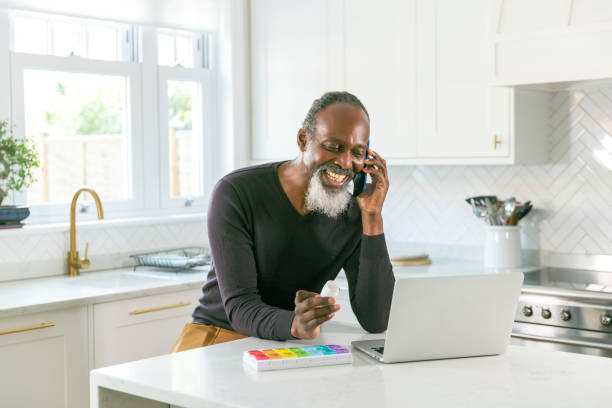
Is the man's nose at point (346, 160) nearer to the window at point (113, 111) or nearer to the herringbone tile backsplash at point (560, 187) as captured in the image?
the herringbone tile backsplash at point (560, 187)

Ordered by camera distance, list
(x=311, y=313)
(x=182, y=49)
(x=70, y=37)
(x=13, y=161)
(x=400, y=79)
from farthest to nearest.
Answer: (x=182, y=49) < (x=70, y=37) < (x=400, y=79) < (x=13, y=161) < (x=311, y=313)

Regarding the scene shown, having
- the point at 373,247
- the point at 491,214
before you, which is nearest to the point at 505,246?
the point at 491,214

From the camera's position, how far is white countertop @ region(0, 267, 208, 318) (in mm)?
2973

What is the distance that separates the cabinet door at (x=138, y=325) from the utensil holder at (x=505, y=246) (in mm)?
1390

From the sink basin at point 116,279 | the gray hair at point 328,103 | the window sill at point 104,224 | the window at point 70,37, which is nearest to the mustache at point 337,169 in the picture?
the gray hair at point 328,103

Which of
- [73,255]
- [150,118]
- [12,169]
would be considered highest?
[150,118]

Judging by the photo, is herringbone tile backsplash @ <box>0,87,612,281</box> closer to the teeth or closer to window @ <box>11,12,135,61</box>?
window @ <box>11,12,135,61</box>

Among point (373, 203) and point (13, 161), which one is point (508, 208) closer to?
point (373, 203)

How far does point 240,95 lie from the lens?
4.45 m

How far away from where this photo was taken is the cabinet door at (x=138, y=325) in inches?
126

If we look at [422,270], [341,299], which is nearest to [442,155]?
[422,270]

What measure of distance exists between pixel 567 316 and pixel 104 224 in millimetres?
2226

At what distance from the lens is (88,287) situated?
3.34 metres

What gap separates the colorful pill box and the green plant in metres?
2.08
